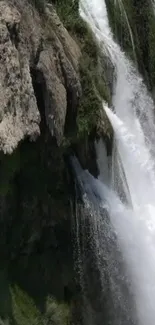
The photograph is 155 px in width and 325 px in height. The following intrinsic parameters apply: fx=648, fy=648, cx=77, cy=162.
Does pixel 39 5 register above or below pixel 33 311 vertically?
above

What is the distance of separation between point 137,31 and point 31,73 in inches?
310

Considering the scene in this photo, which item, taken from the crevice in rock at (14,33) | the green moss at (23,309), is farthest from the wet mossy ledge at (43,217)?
the crevice in rock at (14,33)

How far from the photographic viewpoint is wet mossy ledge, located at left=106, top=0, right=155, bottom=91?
1499cm

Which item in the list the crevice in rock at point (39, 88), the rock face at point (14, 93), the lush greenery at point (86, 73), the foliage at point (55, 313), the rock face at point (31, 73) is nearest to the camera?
the rock face at point (14, 93)

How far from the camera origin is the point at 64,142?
959cm

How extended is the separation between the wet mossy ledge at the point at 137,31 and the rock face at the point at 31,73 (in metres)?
5.03

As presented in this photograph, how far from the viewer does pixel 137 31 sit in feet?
52.9

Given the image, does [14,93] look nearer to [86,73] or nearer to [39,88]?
[39,88]

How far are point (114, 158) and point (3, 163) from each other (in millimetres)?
3215

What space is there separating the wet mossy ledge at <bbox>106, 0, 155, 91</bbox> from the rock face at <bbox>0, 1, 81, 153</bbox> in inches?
198

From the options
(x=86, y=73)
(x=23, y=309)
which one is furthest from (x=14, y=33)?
(x=23, y=309)

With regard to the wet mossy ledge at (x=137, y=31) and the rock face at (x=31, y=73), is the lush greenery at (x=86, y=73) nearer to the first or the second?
the rock face at (x=31, y=73)

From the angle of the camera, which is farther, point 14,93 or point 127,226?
point 127,226

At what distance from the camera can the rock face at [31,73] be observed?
8148 mm
